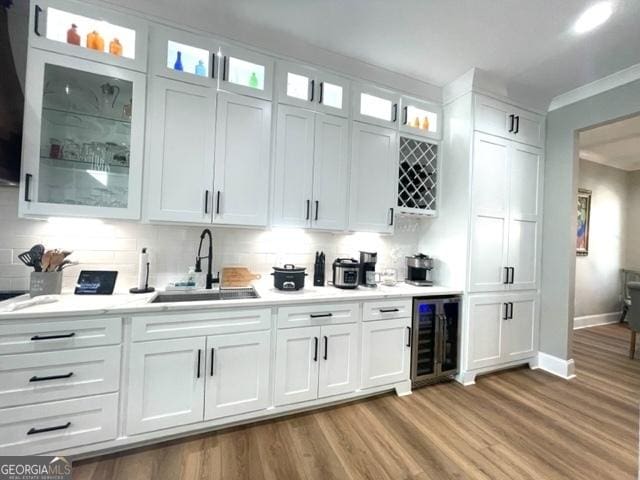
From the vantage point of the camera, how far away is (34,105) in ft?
5.43

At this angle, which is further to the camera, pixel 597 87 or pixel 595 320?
pixel 595 320

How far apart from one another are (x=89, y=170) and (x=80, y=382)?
1.34 meters

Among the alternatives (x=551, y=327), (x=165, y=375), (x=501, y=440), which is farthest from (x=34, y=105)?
(x=551, y=327)

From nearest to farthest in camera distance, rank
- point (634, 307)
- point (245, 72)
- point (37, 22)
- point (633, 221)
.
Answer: point (37, 22), point (245, 72), point (634, 307), point (633, 221)

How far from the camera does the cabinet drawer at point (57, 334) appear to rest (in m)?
1.41

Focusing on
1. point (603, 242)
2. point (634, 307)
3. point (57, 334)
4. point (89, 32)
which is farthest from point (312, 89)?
point (603, 242)

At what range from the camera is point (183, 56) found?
2002 millimetres

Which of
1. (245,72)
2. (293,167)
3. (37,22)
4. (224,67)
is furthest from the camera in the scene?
(293,167)

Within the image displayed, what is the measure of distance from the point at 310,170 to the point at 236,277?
1.12m

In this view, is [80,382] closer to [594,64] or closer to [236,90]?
[236,90]

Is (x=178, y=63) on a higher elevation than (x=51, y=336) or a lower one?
higher

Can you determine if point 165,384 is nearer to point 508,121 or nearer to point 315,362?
point 315,362

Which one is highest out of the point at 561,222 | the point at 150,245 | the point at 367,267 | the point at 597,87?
the point at 597,87

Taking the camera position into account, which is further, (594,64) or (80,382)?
(594,64)
